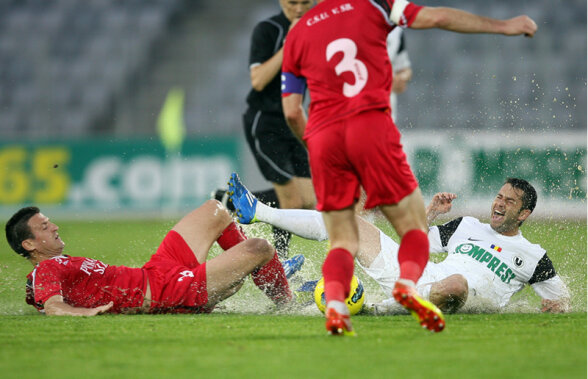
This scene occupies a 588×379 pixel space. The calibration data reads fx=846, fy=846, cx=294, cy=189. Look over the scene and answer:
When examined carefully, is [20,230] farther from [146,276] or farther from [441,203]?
[441,203]

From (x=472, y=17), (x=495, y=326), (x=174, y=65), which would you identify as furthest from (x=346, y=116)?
(x=174, y=65)

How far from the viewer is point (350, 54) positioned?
159 inches

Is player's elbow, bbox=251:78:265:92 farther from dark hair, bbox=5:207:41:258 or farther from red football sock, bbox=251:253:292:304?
dark hair, bbox=5:207:41:258

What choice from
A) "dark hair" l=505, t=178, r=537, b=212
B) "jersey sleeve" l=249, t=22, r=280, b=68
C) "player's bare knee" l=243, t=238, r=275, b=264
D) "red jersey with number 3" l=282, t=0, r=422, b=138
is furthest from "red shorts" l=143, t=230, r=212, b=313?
"jersey sleeve" l=249, t=22, r=280, b=68

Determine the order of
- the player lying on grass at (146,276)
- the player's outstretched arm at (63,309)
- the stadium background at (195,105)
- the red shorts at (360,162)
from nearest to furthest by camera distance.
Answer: the red shorts at (360,162), the player's outstretched arm at (63,309), the player lying on grass at (146,276), the stadium background at (195,105)

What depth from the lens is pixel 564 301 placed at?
16.5 ft

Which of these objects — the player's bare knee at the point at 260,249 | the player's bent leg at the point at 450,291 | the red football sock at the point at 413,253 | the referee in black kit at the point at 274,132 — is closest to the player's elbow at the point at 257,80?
the referee in black kit at the point at 274,132

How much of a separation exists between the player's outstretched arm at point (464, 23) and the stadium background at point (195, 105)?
861cm

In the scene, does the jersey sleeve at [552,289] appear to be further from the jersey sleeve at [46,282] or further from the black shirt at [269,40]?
the jersey sleeve at [46,282]

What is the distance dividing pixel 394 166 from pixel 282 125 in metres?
3.05

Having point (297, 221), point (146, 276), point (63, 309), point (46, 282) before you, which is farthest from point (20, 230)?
point (297, 221)

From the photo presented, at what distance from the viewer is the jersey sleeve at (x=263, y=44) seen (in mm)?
6668

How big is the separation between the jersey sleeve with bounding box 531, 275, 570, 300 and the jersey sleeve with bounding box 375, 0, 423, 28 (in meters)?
1.99

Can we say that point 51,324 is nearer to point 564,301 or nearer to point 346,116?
point 346,116
